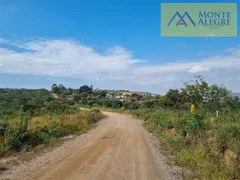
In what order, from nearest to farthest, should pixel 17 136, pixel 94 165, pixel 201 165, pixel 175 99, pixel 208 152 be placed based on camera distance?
pixel 201 165
pixel 94 165
pixel 208 152
pixel 17 136
pixel 175 99

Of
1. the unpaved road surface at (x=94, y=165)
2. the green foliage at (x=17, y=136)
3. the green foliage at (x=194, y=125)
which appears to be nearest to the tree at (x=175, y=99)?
the green foliage at (x=194, y=125)

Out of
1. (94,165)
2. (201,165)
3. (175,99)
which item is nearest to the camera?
(201,165)

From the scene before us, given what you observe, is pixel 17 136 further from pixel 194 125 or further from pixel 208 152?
pixel 194 125

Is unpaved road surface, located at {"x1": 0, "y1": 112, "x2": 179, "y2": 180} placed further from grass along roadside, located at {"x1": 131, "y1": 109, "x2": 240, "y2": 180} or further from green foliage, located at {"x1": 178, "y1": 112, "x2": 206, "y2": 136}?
green foliage, located at {"x1": 178, "y1": 112, "x2": 206, "y2": 136}

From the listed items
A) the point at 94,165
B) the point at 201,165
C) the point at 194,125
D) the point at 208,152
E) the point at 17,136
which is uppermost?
the point at 194,125

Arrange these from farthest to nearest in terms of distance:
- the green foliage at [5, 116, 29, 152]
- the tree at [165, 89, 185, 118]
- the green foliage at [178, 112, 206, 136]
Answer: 1. the tree at [165, 89, 185, 118]
2. the green foliage at [178, 112, 206, 136]
3. the green foliage at [5, 116, 29, 152]

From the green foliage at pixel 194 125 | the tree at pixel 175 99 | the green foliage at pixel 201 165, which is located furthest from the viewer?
the tree at pixel 175 99

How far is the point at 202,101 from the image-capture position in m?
30.3

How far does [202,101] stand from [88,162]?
24112 mm

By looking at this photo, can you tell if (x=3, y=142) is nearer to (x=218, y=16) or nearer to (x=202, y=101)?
(x=218, y=16)

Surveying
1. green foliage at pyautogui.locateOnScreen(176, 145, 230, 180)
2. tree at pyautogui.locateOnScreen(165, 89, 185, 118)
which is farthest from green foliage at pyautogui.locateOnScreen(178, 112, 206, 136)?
tree at pyautogui.locateOnScreen(165, 89, 185, 118)

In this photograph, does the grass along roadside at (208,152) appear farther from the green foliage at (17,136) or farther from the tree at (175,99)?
the tree at (175,99)

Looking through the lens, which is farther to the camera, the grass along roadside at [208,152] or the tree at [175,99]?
the tree at [175,99]

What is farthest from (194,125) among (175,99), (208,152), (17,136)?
(175,99)
